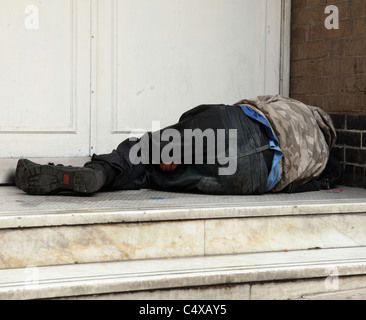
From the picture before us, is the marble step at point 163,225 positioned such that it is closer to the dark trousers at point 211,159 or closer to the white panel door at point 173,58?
the dark trousers at point 211,159

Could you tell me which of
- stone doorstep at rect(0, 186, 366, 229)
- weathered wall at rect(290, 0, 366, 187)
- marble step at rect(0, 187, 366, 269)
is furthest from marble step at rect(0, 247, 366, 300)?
weathered wall at rect(290, 0, 366, 187)

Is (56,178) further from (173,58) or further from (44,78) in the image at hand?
(173,58)

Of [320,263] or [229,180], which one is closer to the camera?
[320,263]

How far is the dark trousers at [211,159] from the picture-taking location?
127 inches

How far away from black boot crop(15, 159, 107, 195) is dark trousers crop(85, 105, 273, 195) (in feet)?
0.55

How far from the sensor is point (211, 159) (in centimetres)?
324

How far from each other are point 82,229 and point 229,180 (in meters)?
0.92

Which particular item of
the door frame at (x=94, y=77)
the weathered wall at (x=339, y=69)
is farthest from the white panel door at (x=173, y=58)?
the weathered wall at (x=339, y=69)

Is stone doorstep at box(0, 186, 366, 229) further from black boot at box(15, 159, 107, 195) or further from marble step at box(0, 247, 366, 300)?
marble step at box(0, 247, 366, 300)

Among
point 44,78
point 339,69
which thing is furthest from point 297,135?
point 44,78

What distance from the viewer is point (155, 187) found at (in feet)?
11.4

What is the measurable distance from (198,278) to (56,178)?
3.08 ft

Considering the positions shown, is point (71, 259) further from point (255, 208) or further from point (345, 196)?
point (345, 196)
